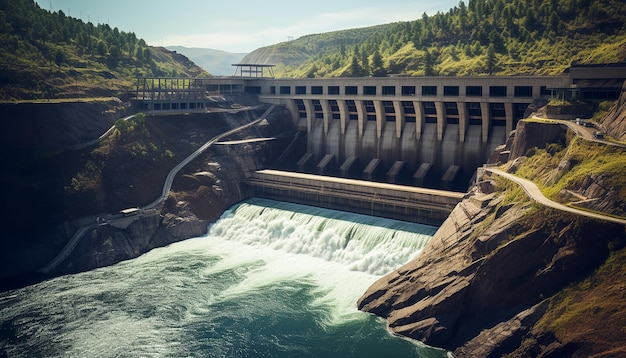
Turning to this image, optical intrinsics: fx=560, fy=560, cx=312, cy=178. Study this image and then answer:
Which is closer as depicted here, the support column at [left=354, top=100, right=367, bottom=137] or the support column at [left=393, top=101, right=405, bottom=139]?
the support column at [left=393, top=101, right=405, bottom=139]

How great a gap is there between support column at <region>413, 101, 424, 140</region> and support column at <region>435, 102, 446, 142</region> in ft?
9.67

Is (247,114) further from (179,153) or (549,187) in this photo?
(549,187)

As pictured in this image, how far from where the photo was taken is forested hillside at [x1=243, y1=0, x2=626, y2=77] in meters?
106

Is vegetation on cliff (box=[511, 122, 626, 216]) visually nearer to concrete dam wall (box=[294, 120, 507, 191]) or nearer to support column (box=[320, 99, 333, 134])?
concrete dam wall (box=[294, 120, 507, 191])

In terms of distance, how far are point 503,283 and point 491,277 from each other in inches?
47.2

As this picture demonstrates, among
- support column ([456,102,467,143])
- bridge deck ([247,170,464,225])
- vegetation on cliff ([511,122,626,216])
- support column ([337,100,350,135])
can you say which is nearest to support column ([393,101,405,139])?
support column ([456,102,467,143])

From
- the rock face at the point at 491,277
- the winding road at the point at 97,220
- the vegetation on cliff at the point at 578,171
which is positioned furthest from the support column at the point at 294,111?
the rock face at the point at 491,277

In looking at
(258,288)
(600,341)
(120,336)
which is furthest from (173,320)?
(600,341)

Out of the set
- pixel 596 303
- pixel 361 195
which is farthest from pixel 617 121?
pixel 361 195

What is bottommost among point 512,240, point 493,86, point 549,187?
point 512,240

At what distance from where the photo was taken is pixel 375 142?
331 feet

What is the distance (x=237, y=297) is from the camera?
64188 mm

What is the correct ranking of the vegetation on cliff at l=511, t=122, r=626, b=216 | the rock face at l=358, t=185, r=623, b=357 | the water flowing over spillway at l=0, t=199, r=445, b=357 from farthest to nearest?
the water flowing over spillway at l=0, t=199, r=445, b=357, the vegetation on cliff at l=511, t=122, r=626, b=216, the rock face at l=358, t=185, r=623, b=357

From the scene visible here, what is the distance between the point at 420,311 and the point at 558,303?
1282 centimetres
